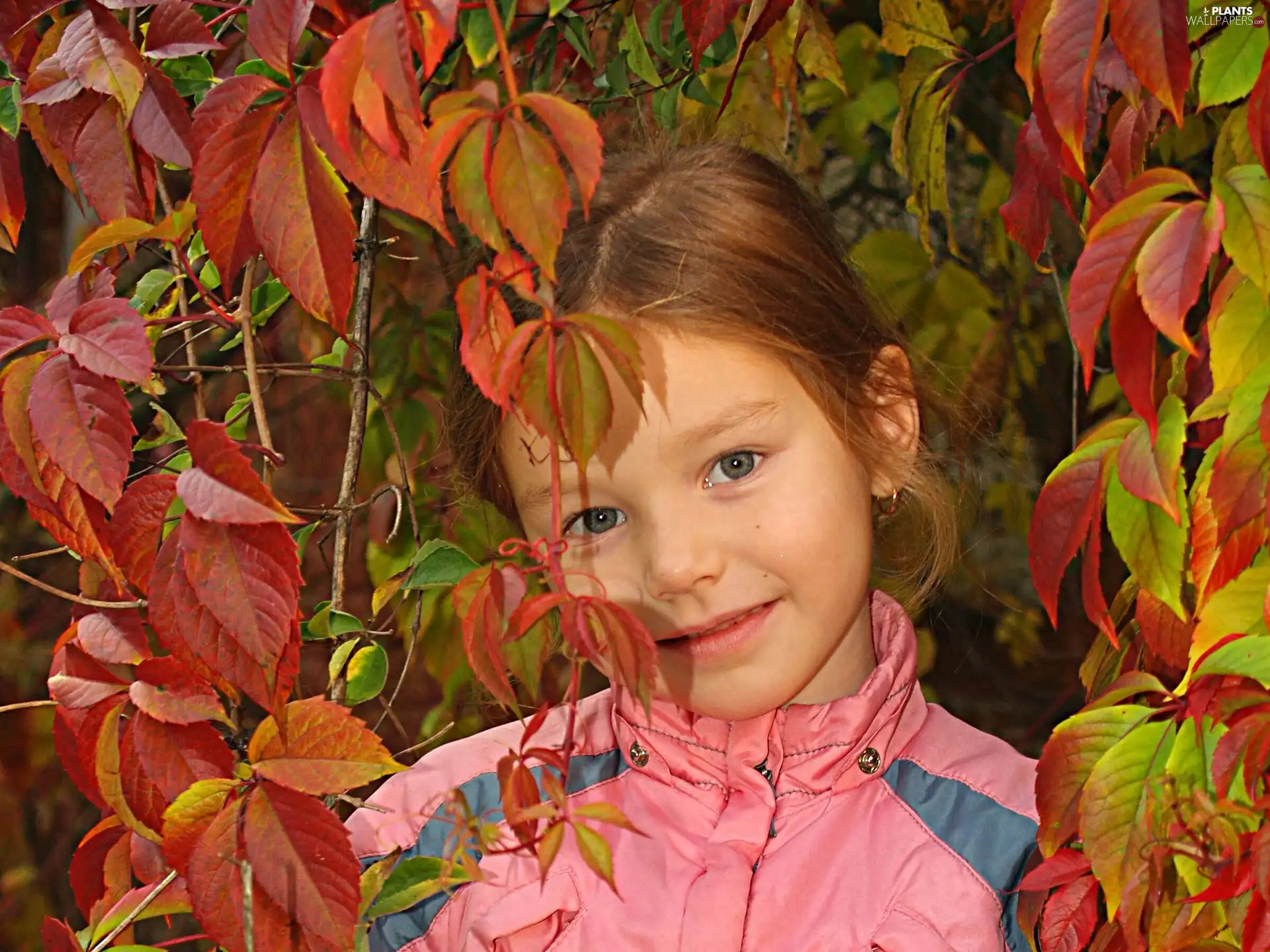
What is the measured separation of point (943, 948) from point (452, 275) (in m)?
0.67

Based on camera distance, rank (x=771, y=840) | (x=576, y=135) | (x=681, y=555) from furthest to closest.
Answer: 1. (x=771, y=840)
2. (x=681, y=555)
3. (x=576, y=135)

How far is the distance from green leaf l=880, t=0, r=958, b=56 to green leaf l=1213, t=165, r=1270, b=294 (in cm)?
64

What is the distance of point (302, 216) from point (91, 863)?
0.40 meters

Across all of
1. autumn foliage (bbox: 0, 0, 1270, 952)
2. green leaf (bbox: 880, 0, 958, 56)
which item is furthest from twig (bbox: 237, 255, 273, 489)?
green leaf (bbox: 880, 0, 958, 56)

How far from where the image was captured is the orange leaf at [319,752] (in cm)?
65

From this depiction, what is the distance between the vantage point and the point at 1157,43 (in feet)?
1.94

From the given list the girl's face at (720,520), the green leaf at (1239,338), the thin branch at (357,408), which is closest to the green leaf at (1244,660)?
the green leaf at (1239,338)

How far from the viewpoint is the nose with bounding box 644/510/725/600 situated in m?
0.86

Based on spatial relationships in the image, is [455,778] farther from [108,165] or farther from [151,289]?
[108,165]

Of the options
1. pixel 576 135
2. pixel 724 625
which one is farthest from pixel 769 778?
pixel 576 135

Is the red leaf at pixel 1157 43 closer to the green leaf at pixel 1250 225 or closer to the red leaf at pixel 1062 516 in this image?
the green leaf at pixel 1250 225

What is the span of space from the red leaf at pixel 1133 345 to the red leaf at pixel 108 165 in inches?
17.9

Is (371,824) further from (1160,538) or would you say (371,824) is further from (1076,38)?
(1076,38)

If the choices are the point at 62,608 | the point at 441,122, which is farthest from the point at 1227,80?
the point at 62,608
